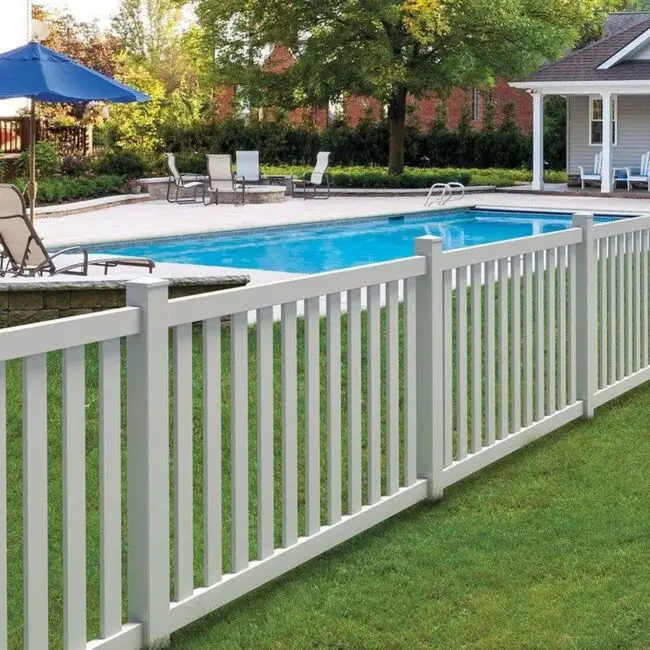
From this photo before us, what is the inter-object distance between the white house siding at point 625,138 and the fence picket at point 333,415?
28.4 m

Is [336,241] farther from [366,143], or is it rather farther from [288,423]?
[366,143]

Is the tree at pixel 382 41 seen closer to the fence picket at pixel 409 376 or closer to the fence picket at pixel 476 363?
the fence picket at pixel 476 363

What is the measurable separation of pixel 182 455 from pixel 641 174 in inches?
1114

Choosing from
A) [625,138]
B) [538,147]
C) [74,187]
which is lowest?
[74,187]

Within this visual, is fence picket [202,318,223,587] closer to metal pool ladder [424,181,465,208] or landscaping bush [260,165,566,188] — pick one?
metal pool ladder [424,181,465,208]

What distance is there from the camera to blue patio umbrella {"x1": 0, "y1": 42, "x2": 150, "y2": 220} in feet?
43.9

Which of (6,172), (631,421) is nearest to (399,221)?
(6,172)

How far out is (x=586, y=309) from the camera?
711 cm

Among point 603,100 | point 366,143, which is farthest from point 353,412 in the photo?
point 366,143

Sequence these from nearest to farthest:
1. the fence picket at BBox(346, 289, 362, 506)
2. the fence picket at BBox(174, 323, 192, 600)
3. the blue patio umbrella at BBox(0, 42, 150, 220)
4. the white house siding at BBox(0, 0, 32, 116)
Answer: the fence picket at BBox(174, 323, 192, 600)
the fence picket at BBox(346, 289, 362, 506)
the blue patio umbrella at BBox(0, 42, 150, 220)
the white house siding at BBox(0, 0, 32, 116)

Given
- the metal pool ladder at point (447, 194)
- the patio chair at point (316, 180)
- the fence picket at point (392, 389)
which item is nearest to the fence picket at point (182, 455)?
the fence picket at point (392, 389)

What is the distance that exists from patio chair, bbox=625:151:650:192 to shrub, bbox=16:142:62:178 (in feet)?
41.3

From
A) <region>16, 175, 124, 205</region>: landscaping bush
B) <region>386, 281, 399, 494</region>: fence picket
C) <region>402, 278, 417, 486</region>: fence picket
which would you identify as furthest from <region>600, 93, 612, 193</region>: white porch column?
<region>386, 281, 399, 494</region>: fence picket

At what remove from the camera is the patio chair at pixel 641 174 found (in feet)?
99.2
